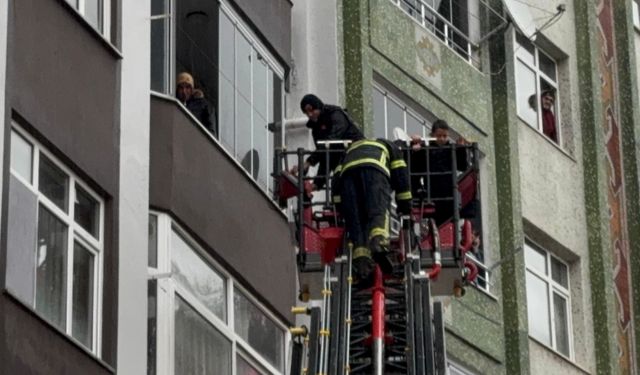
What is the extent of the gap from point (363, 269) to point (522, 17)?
41.9 feet

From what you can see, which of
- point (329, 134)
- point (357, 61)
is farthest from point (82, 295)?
point (357, 61)

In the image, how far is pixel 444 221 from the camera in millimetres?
22859

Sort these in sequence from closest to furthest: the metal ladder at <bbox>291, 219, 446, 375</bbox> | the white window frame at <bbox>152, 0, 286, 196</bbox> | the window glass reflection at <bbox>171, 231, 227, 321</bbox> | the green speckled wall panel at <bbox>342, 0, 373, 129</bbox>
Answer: the metal ladder at <bbox>291, 219, 446, 375</bbox> < the window glass reflection at <bbox>171, 231, 227, 321</bbox> < the white window frame at <bbox>152, 0, 286, 196</bbox> < the green speckled wall panel at <bbox>342, 0, 373, 129</bbox>

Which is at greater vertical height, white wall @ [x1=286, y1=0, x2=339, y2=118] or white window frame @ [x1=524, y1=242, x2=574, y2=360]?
white wall @ [x1=286, y1=0, x2=339, y2=118]

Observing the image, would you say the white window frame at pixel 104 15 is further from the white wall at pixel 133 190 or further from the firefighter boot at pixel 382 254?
the firefighter boot at pixel 382 254

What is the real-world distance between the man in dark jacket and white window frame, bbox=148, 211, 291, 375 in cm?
139

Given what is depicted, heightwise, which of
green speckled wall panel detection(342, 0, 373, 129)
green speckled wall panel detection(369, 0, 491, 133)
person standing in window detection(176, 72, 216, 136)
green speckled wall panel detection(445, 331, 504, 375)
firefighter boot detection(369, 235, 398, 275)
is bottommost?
firefighter boot detection(369, 235, 398, 275)

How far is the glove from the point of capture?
2158 centimetres

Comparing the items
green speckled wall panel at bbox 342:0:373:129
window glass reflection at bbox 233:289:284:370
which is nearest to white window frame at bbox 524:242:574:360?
green speckled wall panel at bbox 342:0:373:129

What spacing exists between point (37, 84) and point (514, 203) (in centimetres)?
1222

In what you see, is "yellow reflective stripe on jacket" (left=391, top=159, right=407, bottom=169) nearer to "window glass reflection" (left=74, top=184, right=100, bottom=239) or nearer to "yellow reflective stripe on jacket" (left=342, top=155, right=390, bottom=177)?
"yellow reflective stripe on jacket" (left=342, top=155, right=390, bottom=177)

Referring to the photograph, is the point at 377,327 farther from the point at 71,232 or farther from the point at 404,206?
the point at 71,232

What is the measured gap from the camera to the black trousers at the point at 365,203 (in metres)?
20.9

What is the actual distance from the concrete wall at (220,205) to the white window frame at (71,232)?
1.30 m
